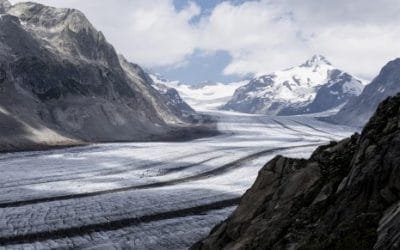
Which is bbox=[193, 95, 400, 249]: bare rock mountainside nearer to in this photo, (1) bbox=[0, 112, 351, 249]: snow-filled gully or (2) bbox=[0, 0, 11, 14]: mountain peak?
(1) bbox=[0, 112, 351, 249]: snow-filled gully

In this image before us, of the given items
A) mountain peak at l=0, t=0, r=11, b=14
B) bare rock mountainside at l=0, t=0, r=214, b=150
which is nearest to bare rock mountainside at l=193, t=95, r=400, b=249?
bare rock mountainside at l=0, t=0, r=214, b=150

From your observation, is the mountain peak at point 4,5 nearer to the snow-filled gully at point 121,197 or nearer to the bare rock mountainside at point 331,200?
the snow-filled gully at point 121,197

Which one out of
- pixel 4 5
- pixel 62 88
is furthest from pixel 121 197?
pixel 4 5

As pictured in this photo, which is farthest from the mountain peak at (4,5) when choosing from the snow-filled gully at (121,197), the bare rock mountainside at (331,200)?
the bare rock mountainside at (331,200)

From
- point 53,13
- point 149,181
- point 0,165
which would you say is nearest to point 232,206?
point 149,181

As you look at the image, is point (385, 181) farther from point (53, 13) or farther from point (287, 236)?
point (53, 13)
